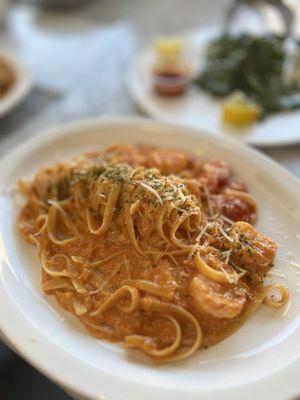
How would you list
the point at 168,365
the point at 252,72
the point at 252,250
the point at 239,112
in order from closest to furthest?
the point at 168,365 → the point at 252,250 → the point at 239,112 → the point at 252,72

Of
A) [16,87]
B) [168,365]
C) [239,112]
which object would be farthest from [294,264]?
[16,87]

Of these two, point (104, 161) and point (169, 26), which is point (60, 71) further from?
point (104, 161)

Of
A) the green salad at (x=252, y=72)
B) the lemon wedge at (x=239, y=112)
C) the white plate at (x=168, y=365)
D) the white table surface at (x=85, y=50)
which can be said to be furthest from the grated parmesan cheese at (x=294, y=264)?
the green salad at (x=252, y=72)

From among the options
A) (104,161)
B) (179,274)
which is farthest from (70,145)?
(179,274)

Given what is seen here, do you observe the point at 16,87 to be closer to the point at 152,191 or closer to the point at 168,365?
the point at 152,191

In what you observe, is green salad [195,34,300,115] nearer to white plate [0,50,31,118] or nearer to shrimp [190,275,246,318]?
white plate [0,50,31,118]

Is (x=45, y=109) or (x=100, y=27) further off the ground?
(x=100, y=27)
